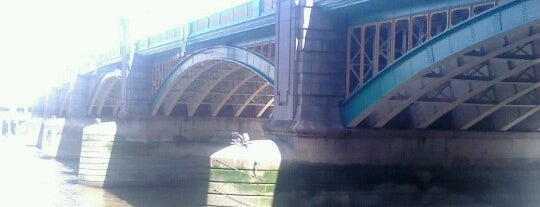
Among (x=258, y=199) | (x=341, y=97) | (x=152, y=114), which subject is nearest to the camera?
(x=258, y=199)

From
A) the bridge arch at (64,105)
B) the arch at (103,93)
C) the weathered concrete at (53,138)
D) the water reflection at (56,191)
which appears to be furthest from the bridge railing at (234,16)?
the bridge arch at (64,105)

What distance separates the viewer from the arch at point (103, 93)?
48.0 meters

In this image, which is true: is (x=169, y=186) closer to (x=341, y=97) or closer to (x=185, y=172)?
(x=185, y=172)

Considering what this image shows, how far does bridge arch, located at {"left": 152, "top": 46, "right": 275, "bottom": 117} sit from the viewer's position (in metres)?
29.8

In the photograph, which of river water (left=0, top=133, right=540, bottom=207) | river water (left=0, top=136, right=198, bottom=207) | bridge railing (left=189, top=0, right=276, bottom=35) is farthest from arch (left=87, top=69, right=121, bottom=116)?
bridge railing (left=189, top=0, right=276, bottom=35)

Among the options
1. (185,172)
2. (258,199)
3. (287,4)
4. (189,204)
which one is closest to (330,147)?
(258,199)

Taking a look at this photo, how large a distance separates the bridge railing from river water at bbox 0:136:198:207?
8904mm

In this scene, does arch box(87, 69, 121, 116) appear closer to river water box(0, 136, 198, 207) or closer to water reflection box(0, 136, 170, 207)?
water reflection box(0, 136, 170, 207)

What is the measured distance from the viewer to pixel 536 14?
12.3 metres

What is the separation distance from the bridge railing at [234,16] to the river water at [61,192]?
8.90 meters

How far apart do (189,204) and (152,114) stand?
7.73 metres

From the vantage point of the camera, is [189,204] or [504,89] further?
[189,204]

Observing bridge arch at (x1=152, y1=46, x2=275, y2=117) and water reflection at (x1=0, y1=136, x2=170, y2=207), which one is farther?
water reflection at (x1=0, y1=136, x2=170, y2=207)

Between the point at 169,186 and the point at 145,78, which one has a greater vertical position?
the point at 145,78
